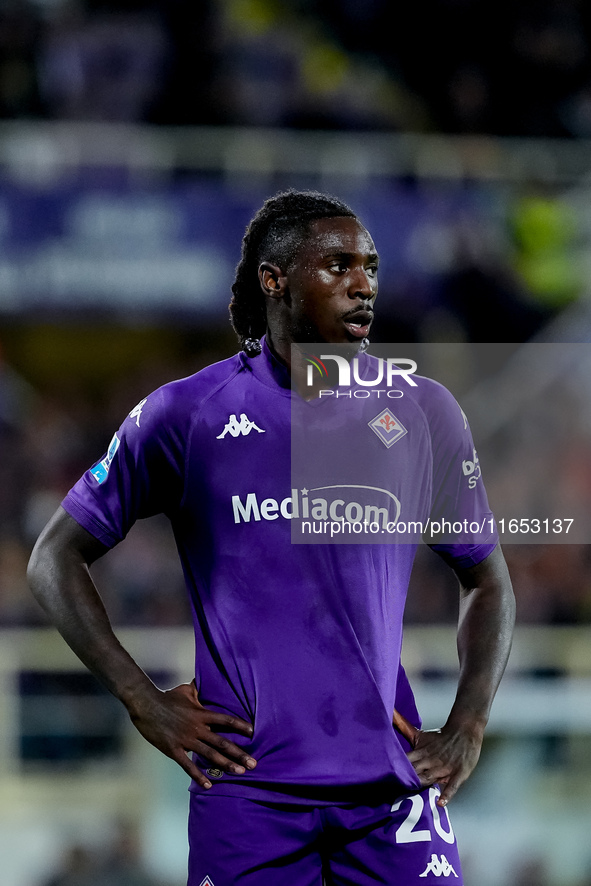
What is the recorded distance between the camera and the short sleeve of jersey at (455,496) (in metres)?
3.20

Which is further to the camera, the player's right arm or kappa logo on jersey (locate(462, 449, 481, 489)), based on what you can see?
kappa logo on jersey (locate(462, 449, 481, 489))

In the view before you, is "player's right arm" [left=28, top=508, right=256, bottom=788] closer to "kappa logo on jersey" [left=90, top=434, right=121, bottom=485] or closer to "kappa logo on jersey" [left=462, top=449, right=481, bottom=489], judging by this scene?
"kappa logo on jersey" [left=90, top=434, right=121, bottom=485]

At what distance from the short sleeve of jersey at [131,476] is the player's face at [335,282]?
410mm

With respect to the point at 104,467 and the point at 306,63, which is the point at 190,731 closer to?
the point at 104,467

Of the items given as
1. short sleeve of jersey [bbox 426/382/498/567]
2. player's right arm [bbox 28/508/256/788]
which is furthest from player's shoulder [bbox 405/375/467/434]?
player's right arm [bbox 28/508/256/788]

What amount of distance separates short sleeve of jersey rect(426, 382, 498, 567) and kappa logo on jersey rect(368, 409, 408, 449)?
100mm

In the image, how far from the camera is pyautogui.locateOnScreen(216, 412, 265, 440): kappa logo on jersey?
308cm

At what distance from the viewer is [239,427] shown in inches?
121

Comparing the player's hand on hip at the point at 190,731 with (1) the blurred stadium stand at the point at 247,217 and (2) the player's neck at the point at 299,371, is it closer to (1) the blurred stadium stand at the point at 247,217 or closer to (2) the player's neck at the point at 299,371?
(2) the player's neck at the point at 299,371

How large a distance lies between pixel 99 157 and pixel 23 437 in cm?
202

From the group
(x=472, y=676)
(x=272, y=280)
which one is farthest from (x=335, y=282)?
(x=472, y=676)

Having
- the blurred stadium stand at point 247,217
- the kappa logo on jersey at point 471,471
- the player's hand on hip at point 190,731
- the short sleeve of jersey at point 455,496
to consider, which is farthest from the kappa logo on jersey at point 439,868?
the blurred stadium stand at point 247,217

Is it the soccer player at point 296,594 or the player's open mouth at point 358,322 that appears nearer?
the soccer player at point 296,594

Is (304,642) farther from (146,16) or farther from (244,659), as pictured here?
(146,16)
